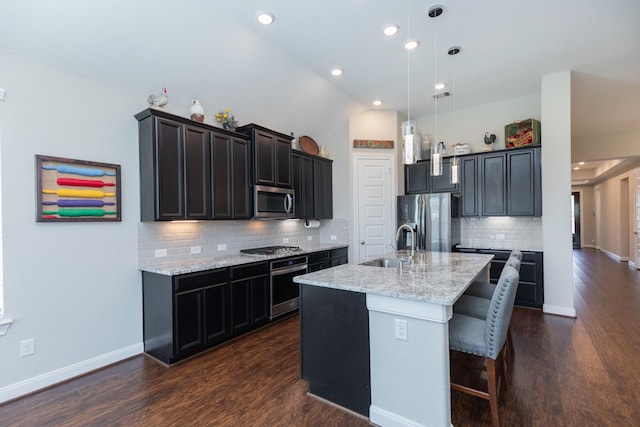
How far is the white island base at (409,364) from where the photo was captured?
5.79ft

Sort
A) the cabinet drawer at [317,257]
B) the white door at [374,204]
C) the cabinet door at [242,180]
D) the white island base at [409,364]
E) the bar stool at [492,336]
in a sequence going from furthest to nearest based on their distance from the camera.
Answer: the white door at [374,204], the cabinet drawer at [317,257], the cabinet door at [242,180], the bar stool at [492,336], the white island base at [409,364]

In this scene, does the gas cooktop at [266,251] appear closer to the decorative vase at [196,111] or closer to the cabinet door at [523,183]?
the decorative vase at [196,111]

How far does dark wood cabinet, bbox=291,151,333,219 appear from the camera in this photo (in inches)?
188

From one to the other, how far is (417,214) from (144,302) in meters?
3.95

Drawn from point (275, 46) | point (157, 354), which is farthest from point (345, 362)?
point (275, 46)

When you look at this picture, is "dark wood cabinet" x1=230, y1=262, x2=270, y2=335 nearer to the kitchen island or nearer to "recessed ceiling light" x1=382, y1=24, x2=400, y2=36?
the kitchen island

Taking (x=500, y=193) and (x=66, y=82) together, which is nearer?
(x=66, y=82)

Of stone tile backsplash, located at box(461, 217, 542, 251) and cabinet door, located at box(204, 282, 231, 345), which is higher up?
stone tile backsplash, located at box(461, 217, 542, 251)

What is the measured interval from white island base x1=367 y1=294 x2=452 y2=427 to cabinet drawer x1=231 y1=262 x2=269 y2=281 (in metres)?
1.84

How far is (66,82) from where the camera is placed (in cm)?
271

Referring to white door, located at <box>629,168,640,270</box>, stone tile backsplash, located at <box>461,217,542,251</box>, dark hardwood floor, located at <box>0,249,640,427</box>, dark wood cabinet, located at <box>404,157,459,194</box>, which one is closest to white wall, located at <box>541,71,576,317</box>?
stone tile backsplash, located at <box>461,217,542,251</box>

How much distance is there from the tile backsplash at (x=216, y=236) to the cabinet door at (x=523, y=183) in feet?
8.44

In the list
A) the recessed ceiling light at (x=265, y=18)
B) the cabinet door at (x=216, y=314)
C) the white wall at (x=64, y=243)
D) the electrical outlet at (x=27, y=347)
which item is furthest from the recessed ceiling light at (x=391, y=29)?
the electrical outlet at (x=27, y=347)

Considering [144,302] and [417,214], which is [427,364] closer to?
[144,302]
